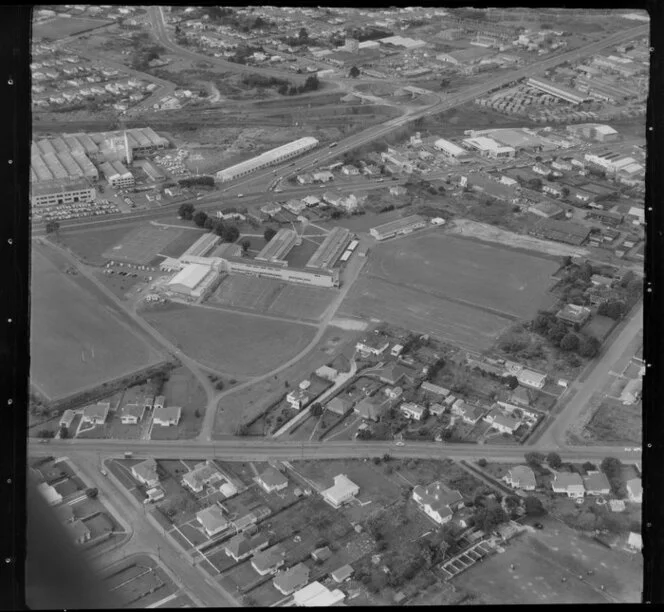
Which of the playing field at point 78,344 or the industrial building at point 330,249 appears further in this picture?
the industrial building at point 330,249

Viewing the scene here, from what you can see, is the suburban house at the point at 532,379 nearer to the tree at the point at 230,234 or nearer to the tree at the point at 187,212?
the tree at the point at 230,234

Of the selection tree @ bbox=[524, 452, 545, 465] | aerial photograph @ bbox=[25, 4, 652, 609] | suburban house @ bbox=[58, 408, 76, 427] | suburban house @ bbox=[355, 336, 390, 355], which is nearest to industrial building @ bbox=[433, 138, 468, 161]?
aerial photograph @ bbox=[25, 4, 652, 609]

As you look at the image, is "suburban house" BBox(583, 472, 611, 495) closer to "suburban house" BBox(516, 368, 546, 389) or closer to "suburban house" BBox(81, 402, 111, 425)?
"suburban house" BBox(516, 368, 546, 389)

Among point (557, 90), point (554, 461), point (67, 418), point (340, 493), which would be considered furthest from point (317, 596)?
point (557, 90)

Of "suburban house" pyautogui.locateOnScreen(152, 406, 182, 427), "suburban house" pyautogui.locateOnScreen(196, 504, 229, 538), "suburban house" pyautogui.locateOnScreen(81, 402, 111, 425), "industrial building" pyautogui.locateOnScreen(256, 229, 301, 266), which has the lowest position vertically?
"suburban house" pyautogui.locateOnScreen(196, 504, 229, 538)

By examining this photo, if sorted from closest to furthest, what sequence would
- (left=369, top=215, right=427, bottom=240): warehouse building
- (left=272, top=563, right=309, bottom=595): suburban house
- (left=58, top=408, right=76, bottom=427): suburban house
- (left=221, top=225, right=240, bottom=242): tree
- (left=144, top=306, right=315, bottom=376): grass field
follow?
(left=272, top=563, right=309, bottom=595): suburban house, (left=58, top=408, right=76, bottom=427): suburban house, (left=144, top=306, right=315, bottom=376): grass field, (left=221, top=225, right=240, bottom=242): tree, (left=369, top=215, right=427, bottom=240): warehouse building

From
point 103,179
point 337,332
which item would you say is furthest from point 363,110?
point 337,332

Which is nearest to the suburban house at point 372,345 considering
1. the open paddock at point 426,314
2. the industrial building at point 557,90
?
the open paddock at point 426,314
